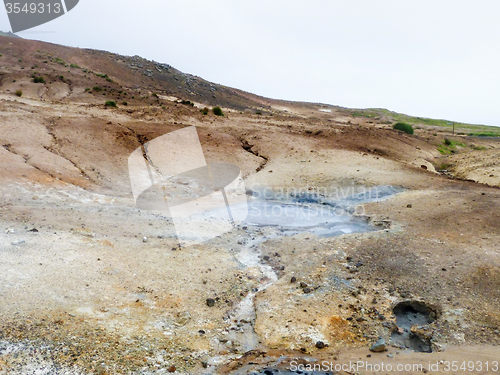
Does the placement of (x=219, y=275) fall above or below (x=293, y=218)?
below

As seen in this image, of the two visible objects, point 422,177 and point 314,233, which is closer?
point 314,233

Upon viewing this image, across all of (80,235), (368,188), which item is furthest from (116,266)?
(368,188)

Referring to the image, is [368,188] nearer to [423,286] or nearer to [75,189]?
[423,286]

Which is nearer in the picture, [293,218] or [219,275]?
[219,275]

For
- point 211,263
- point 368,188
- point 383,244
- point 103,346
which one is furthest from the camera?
point 368,188

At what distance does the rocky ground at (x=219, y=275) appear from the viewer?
18.4 feet

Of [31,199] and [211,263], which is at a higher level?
[31,199]

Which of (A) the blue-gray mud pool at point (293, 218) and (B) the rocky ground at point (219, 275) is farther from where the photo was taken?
(A) the blue-gray mud pool at point (293, 218)

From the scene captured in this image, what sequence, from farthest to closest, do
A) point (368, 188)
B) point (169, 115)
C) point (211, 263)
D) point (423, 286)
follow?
point (169, 115)
point (368, 188)
point (211, 263)
point (423, 286)

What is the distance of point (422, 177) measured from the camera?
15.7m

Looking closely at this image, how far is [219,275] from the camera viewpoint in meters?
8.23

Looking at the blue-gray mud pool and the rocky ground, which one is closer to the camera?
the rocky ground

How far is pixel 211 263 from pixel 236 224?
3.26 metres

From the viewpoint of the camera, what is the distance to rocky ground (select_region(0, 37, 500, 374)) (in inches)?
221
